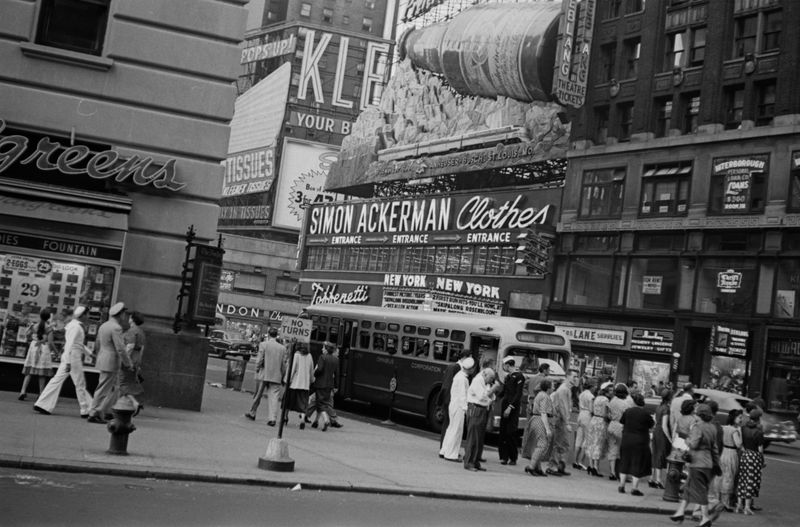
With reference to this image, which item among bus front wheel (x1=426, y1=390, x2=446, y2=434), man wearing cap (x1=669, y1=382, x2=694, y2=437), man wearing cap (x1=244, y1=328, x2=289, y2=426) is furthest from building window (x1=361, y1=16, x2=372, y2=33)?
man wearing cap (x1=669, y1=382, x2=694, y2=437)

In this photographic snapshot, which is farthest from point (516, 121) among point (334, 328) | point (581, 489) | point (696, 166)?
point (581, 489)

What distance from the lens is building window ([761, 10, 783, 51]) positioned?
44125mm

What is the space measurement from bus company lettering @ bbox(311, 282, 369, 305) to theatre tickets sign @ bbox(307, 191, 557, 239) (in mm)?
3861

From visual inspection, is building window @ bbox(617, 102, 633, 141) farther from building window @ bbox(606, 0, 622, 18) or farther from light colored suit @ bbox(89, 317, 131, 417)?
light colored suit @ bbox(89, 317, 131, 417)

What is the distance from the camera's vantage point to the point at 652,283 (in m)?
47.2

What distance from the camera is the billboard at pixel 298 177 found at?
10819 centimetres

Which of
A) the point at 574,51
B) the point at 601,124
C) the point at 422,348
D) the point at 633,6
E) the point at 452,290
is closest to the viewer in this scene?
the point at 422,348

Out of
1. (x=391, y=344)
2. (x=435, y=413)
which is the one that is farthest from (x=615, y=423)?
(x=391, y=344)

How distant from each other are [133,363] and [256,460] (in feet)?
9.07

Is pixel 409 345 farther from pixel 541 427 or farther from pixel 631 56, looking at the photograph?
pixel 631 56

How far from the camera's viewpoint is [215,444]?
15.4 metres

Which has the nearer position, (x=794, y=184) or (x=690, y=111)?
(x=794, y=184)

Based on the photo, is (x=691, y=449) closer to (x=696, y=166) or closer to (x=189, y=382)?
(x=189, y=382)

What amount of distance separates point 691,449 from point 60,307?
12.2 meters
